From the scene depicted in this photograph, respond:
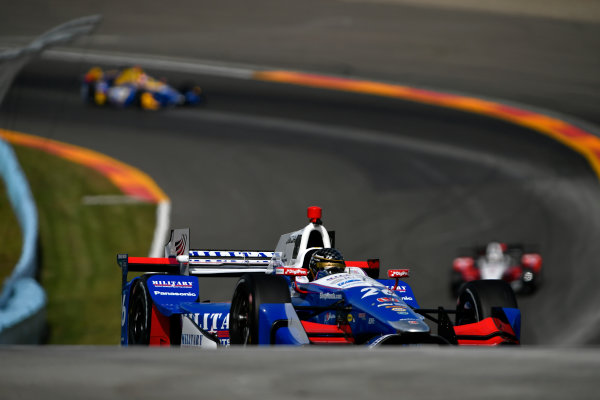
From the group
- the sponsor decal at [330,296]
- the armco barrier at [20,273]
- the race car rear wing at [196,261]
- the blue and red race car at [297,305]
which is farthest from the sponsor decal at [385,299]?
the armco barrier at [20,273]

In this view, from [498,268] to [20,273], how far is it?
8.33 m

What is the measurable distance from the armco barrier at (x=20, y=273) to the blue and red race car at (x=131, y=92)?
1.99m

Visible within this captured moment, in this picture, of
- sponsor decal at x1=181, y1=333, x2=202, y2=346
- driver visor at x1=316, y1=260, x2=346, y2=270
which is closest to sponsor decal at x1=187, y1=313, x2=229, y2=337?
sponsor decal at x1=181, y1=333, x2=202, y2=346

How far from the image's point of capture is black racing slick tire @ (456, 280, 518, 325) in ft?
27.2

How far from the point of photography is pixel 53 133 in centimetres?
2159

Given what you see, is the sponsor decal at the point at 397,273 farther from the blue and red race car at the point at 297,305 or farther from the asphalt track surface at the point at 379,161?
the asphalt track surface at the point at 379,161

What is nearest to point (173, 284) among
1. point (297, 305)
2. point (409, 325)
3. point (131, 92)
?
point (297, 305)

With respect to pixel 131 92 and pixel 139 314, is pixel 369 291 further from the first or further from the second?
pixel 131 92

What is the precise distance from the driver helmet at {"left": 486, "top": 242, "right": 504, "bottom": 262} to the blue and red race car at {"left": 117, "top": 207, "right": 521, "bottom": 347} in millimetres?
6073

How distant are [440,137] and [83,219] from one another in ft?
28.9

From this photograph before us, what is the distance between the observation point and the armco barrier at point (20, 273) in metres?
12.8

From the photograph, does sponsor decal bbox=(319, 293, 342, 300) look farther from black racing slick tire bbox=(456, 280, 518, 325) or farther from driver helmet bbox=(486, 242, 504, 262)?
driver helmet bbox=(486, 242, 504, 262)

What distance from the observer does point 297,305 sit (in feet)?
26.4

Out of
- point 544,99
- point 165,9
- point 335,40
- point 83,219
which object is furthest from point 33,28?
point 544,99
